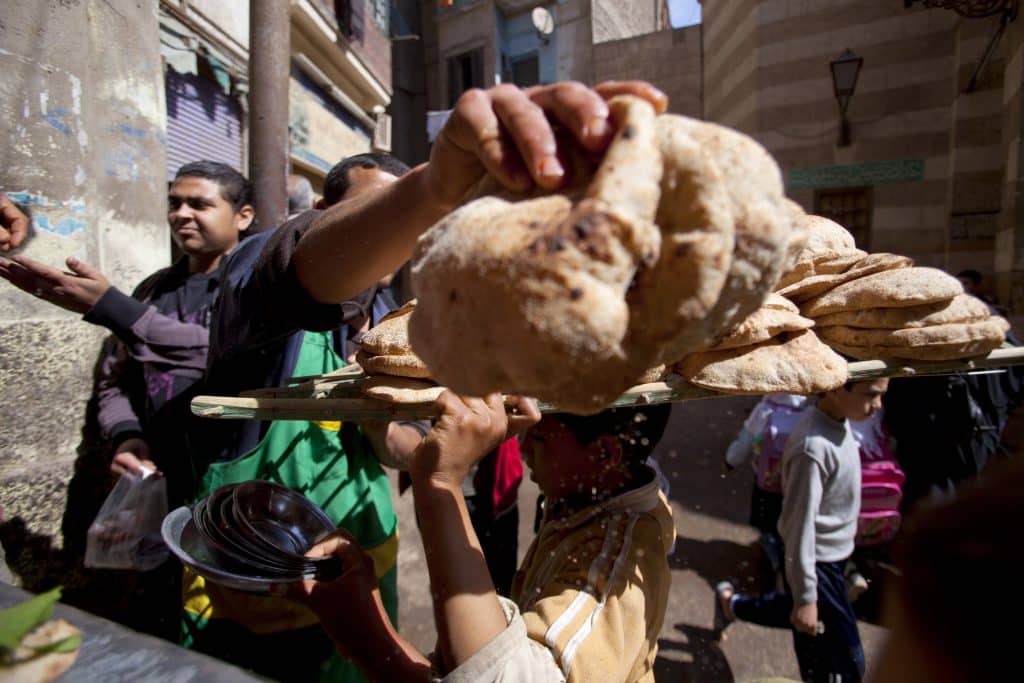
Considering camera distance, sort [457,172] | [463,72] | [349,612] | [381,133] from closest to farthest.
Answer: [457,172] < [349,612] < [381,133] < [463,72]

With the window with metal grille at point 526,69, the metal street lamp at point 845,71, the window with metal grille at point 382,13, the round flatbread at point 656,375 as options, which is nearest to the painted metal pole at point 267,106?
the round flatbread at point 656,375

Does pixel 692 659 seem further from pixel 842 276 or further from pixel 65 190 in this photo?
pixel 65 190

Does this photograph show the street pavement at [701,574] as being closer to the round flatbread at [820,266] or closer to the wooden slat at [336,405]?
the round flatbread at [820,266]

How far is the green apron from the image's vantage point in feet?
6.77

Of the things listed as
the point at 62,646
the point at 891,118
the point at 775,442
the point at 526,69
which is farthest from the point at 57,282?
the point at 526,69

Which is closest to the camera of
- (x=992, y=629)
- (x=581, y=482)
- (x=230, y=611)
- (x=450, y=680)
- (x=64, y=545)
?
(x=992, y=629)

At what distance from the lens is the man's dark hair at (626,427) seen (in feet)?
6.05

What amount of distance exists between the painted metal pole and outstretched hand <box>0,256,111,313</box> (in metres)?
1.51

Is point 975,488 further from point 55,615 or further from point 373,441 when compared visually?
point 373,441

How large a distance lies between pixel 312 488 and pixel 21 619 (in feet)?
4.82

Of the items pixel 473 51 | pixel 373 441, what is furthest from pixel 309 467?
pixel 473 51

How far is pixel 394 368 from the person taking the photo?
132 cm

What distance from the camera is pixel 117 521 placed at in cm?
245

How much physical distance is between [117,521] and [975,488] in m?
3.01
